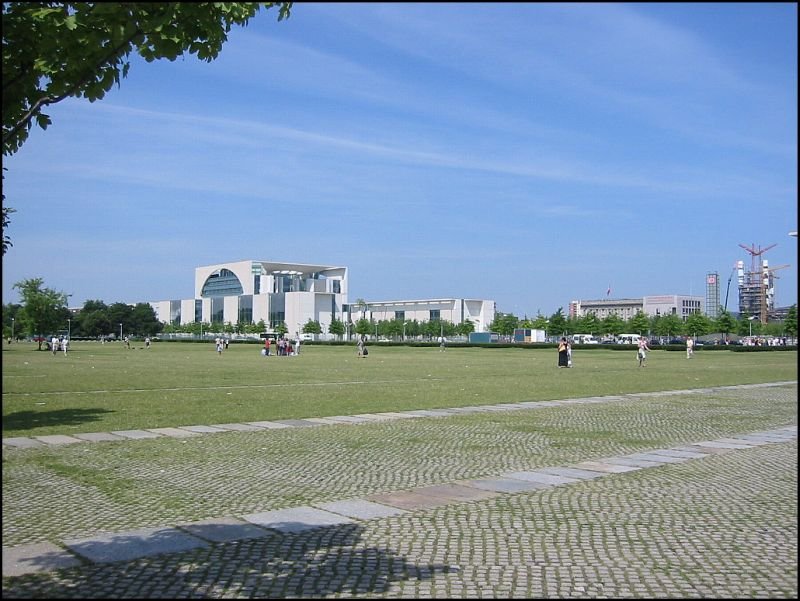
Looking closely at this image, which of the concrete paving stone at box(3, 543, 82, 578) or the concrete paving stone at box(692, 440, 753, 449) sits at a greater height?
the concrete paving stone at box(3, 543, 82, 578)

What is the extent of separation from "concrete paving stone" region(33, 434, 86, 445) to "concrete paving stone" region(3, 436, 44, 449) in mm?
148

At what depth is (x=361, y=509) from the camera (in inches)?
328

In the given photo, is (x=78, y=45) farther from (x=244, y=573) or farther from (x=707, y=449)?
(x=707, y=449)

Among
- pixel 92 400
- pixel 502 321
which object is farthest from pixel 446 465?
pixel 502 321

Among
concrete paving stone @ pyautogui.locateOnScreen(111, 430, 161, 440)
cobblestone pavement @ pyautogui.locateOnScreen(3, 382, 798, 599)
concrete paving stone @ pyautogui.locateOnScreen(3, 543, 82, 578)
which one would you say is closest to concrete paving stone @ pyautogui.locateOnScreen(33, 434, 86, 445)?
cobblestone pavement @ pyautogui.locateOnScreen(3, 382, 798, 599)

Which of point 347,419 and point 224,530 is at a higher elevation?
point 224,530

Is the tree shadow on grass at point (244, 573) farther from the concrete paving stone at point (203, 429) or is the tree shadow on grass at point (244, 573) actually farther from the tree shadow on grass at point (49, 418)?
the tree shadow on grass at point (49, 418)

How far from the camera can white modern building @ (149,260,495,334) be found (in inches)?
6511

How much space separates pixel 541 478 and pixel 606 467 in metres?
1.40

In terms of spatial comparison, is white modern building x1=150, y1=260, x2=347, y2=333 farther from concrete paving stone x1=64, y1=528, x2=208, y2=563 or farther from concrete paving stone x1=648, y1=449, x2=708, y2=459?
concrete paving stone x1=64, y1=528, x2=208, y2=563

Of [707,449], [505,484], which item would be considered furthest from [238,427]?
[707,449]

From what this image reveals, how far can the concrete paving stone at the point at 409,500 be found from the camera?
336 inches

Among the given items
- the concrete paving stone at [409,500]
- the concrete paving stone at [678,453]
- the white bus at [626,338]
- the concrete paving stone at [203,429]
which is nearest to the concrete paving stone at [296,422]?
the concrete paving stone at [203,429]

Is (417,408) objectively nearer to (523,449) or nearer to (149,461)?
(523,449)
